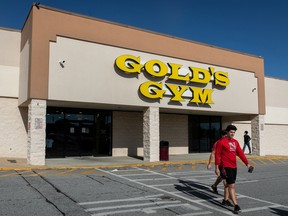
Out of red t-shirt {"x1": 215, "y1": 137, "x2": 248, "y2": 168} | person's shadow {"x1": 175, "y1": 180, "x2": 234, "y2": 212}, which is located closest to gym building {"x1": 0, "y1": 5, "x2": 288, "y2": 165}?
person's shadow {"x1": 175, "y1": 180, "x2": 234, "y2": 212}

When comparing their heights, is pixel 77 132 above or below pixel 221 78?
below

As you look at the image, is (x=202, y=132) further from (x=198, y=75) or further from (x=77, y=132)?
(x=77, y=132)

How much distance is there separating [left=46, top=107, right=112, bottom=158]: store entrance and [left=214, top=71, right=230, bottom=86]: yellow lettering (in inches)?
291

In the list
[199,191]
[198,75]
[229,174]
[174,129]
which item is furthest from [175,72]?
[229,174]

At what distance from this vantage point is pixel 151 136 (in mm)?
17719

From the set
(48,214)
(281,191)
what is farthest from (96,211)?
(281,191)

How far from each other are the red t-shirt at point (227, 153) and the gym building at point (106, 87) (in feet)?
31.3

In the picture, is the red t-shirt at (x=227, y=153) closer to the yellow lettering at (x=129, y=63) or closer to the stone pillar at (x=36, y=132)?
the stone pillar at (x=36, y=132)

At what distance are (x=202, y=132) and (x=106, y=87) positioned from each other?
11721mm

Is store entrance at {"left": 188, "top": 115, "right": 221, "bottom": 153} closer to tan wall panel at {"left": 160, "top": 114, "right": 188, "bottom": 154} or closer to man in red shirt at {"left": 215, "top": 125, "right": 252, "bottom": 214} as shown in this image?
tan wall panel at {"left": 160, "top": 114, "right": 188, "bottom": 154}

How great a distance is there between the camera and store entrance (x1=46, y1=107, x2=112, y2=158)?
19000 mm

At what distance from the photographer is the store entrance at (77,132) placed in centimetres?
1900

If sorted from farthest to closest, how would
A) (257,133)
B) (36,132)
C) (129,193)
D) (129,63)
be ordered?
(257,133), (129,63), (36,132), (129,193)

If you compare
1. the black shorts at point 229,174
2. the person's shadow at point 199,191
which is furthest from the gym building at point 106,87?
the black shorts at point 229,174
